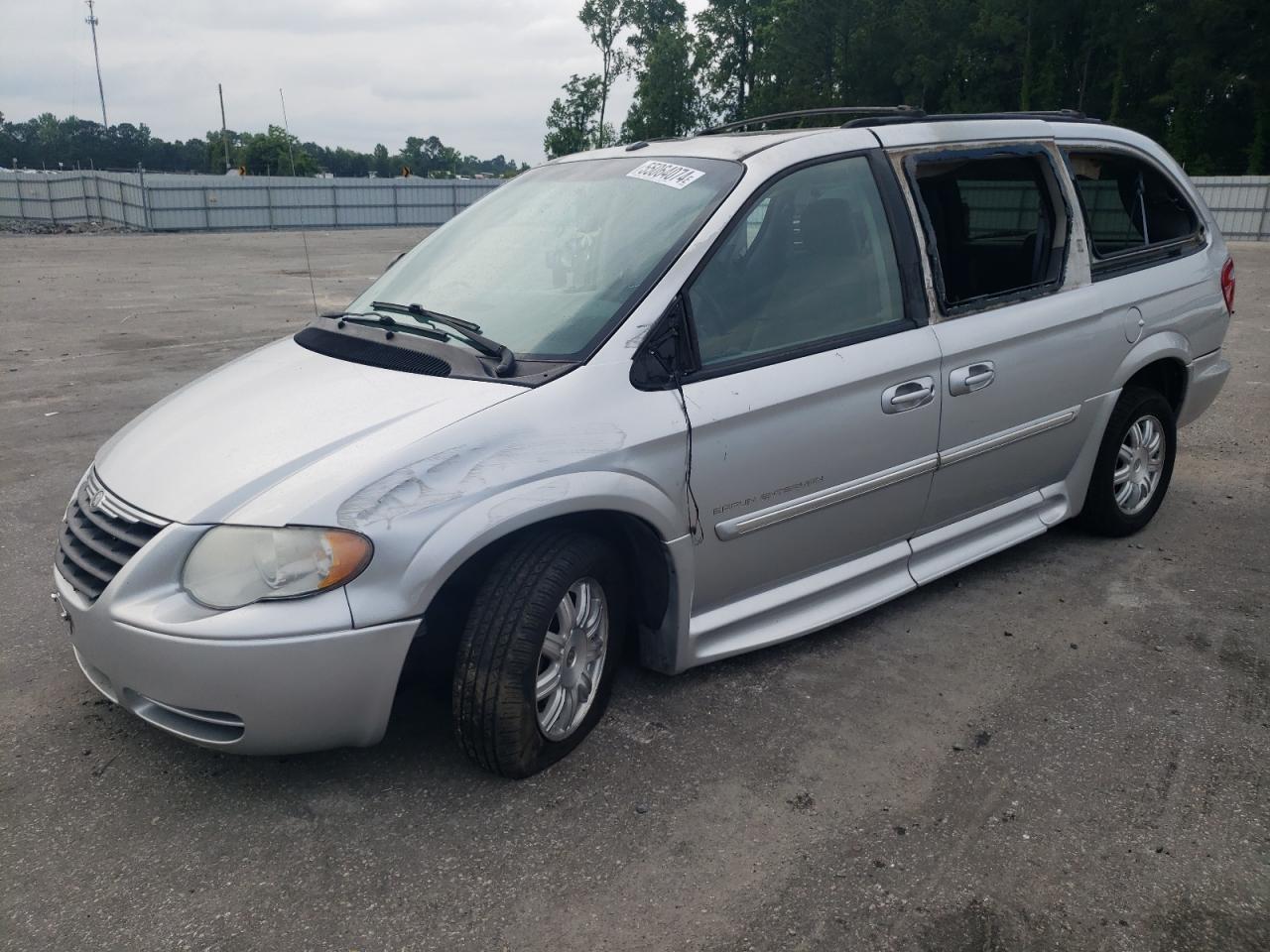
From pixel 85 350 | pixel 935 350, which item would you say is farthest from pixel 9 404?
pixel 935 350

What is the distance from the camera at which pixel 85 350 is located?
991 centimetres

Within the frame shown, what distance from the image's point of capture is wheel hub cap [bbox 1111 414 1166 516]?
15.4 ft

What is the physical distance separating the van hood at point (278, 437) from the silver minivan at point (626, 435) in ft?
0.04

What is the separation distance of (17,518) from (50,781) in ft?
8.71

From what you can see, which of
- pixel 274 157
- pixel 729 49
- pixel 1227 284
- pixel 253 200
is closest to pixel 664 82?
pixel 729 49

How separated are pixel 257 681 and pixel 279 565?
0.28 m

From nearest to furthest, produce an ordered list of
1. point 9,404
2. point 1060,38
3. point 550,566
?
point 550,566
point 9,404
point 1060,38

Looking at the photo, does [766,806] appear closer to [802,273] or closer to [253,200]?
[802,273]

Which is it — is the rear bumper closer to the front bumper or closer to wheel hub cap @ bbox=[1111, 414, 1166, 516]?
wheel hub cap @ bbox=[1111, 414, 1166, 516]

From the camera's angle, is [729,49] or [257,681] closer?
[257,681]

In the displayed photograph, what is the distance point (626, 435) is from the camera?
9.66 feet

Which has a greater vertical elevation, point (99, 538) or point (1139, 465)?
point (99, 538)

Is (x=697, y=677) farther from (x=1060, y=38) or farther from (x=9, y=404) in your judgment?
(x=1060, y=38)

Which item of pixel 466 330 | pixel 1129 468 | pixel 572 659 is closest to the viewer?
pixel 572 659
